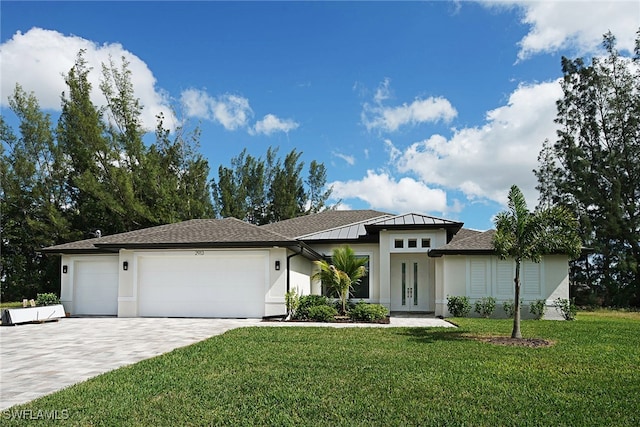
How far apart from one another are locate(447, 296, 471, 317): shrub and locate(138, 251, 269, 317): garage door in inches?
250

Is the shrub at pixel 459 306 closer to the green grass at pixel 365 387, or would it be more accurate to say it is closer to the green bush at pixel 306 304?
the green bush at pixel 306 304

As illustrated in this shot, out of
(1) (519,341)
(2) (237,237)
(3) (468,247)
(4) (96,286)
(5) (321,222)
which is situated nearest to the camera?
(1) (519,341)

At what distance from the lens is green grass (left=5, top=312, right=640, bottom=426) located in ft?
16.4

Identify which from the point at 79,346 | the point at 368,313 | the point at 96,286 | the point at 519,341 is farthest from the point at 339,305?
the point at 79,346

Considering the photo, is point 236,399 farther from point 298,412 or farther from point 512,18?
point 512,18

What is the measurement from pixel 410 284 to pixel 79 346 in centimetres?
1287

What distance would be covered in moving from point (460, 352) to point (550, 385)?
2.37m

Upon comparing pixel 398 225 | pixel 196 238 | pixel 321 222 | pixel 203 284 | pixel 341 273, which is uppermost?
pixel 321 222

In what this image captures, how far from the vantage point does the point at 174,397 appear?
5672 millimetres

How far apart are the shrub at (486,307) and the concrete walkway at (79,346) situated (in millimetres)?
3037

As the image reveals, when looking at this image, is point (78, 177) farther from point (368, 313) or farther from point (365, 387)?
point (365, 387)

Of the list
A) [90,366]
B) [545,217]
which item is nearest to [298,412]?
[90,366]

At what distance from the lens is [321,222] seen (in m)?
24.1

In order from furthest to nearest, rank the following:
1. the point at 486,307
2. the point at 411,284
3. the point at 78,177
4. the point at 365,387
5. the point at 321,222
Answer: the point at 78,177, the point at 321,222, the point at 411,284, the point at 486,307, the point at 365,387
